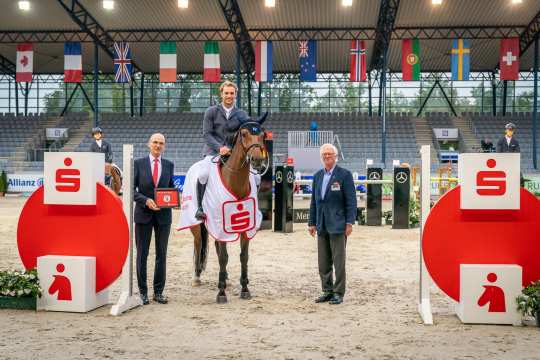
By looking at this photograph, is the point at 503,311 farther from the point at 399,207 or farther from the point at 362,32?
the point at 362,32

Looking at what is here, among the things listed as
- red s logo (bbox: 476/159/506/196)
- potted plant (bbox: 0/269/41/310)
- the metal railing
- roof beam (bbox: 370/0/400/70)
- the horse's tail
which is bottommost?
potted plant (bbox: 0/269/41/310)

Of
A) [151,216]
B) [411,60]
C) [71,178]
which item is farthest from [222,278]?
[411,60]

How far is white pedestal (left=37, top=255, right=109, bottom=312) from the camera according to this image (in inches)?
247

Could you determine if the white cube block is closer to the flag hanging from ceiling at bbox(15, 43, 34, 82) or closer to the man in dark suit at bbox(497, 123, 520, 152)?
the man in dark suit at bbox(497, 123, 520, 152)

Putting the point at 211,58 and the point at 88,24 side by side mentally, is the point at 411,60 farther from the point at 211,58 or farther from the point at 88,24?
the point at 88,24

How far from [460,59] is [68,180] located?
23375 millimetres

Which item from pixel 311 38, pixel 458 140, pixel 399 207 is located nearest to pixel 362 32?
pixel 311 38

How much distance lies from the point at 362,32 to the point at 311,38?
7.81 feet

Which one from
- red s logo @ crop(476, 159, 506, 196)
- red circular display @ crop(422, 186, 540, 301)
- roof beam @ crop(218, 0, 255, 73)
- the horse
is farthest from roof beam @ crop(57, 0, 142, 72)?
red s logo @ crop(476, 159, 506, 196)

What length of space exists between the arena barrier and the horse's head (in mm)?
1703

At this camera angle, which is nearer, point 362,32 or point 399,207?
point 399,207

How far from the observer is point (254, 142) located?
652cm

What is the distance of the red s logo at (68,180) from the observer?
6.39m

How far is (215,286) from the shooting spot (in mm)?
7781
